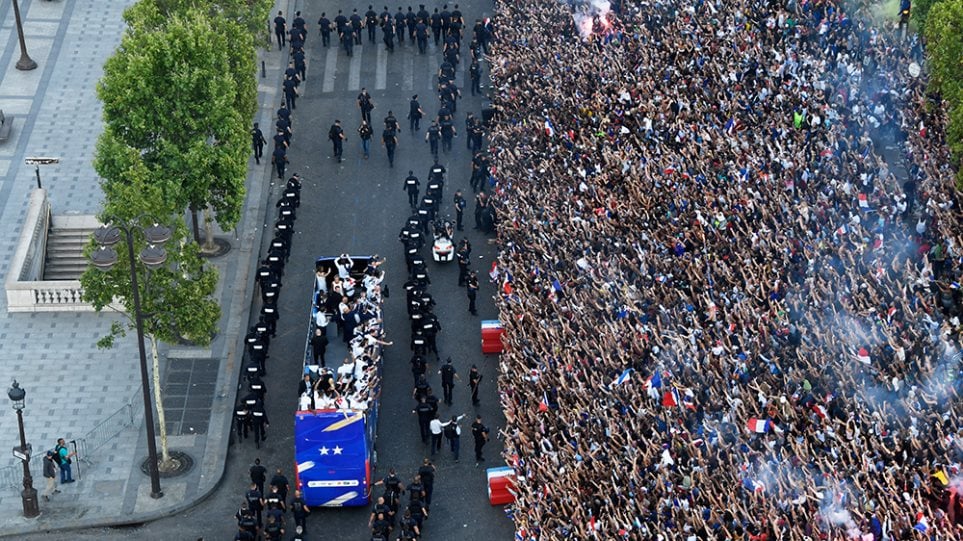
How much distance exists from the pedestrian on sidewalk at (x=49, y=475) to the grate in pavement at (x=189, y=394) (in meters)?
3.45

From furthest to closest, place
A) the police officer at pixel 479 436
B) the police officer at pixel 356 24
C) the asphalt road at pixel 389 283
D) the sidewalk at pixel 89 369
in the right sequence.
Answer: the police officer at pixel 356 24 → the police officer at pixel 479 436 → the sidewalk at pixel 89 369 → the asphalt road at pixel 389 283

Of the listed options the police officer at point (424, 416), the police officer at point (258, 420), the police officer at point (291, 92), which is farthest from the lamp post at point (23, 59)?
the police officer at point (424, 416)

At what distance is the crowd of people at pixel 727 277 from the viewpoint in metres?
34.9

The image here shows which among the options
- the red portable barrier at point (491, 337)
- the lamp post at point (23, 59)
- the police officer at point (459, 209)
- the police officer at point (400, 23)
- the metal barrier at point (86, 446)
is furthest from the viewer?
the police officer at point (400, 23)

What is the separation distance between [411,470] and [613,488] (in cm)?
741

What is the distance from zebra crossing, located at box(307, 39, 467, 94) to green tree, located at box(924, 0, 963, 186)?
19189 mm

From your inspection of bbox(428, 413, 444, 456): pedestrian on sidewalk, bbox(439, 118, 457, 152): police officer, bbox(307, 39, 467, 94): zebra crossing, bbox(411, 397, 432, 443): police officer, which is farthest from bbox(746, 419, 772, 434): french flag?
bbox(307, 39, 467, 94): zebra crossing

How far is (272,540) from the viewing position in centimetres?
3900

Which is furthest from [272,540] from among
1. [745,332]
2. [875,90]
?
[875,90]

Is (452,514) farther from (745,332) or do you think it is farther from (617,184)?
(617,184)

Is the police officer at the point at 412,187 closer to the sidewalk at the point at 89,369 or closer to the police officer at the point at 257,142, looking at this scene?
the sidewalk at the point at 89,369

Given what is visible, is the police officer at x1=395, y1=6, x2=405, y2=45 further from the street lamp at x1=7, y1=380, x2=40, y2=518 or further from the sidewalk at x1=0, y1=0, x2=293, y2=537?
the street lamp at x1=7, y1=380, x2=40, y2=518

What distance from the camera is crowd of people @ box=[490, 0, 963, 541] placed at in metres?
34.9

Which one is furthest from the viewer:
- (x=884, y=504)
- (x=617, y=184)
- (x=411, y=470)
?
(x=617, y=184)
